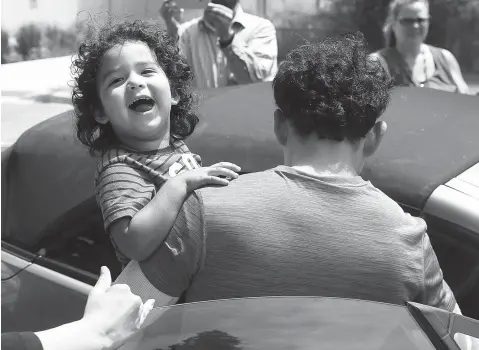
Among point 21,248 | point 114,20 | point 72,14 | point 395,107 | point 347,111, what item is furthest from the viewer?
point 72,14

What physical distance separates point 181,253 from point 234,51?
2.71m

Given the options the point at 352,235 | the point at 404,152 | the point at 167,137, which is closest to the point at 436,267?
the point at 352,235

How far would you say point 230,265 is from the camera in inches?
50.4

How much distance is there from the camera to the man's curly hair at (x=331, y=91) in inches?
54.0

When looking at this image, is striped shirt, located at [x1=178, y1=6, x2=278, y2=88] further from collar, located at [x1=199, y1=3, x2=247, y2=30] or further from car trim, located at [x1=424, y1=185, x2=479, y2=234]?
car trim, located at [x1=424, y1=185, x2=479, y2=234]

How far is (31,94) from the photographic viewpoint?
11.7ft

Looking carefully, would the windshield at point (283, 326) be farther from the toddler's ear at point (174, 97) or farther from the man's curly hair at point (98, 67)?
the toddler's ear at point (174, 97)

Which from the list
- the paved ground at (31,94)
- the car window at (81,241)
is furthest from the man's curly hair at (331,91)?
the paved ground at (31,94)

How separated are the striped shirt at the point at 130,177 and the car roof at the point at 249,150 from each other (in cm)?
68

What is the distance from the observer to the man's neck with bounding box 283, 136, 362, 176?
1352 millimetres

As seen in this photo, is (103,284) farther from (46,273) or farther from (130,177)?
(46,273)

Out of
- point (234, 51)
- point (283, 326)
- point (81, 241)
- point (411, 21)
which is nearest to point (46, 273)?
point (81, 241)

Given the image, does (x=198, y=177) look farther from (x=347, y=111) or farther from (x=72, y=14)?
(x=72, y=14)

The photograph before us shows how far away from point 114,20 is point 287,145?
80 centimetres
